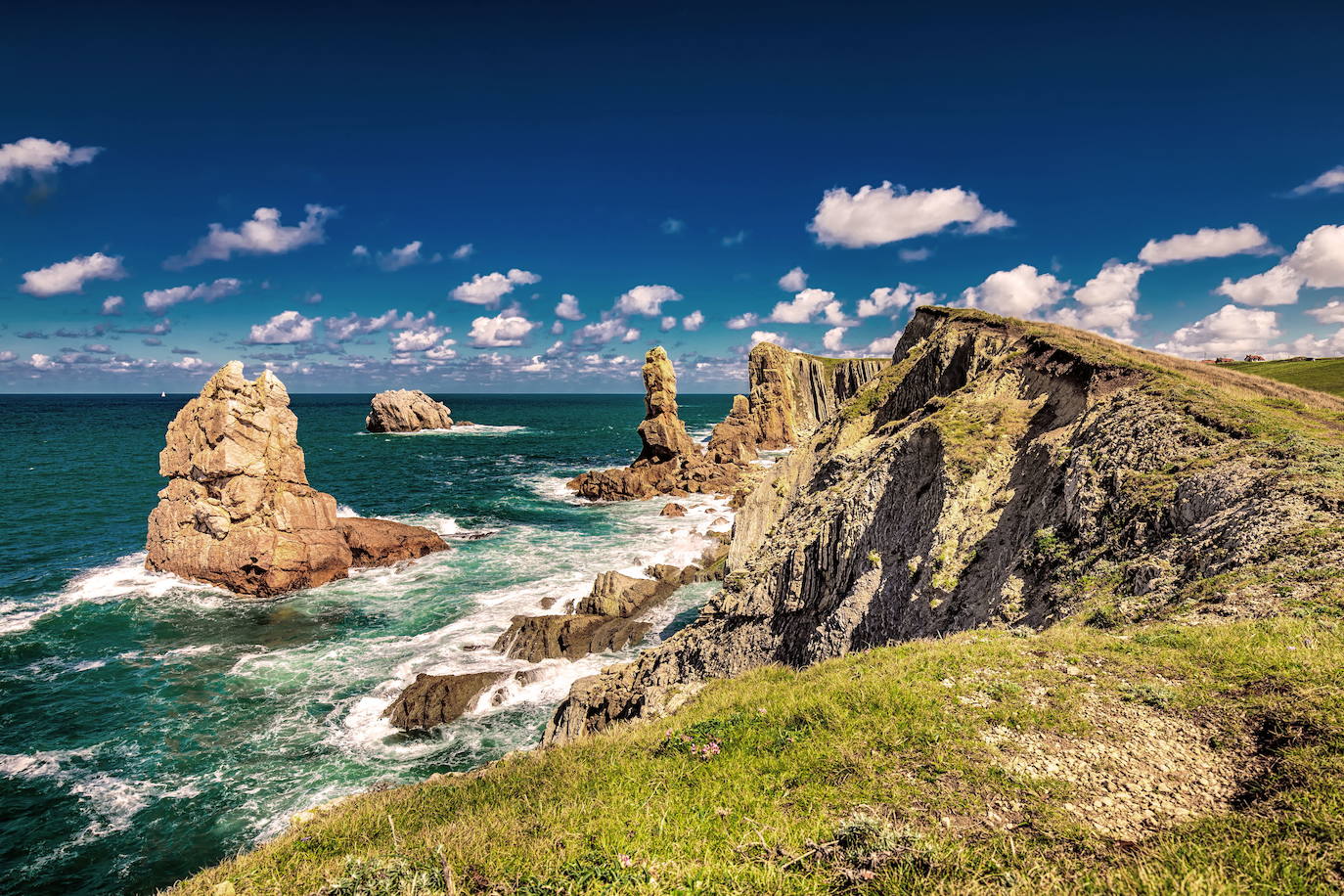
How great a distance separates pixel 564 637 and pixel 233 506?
90.5 ft

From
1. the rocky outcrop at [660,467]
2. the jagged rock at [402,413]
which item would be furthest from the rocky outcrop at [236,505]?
the jagged rock at [402,413]

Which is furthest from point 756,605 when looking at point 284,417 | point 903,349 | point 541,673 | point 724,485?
point 724,485

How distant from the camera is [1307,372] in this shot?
38.9 meters

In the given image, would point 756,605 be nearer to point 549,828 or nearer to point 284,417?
point 549,828

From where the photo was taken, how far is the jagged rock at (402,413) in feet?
500

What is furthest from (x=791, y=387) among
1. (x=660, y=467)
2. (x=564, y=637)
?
(x=564, y=637)

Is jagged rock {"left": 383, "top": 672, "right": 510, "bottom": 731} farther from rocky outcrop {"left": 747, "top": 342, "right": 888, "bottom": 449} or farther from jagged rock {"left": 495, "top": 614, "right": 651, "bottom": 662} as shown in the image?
rocky outcrop {"left": 747, "top": 342, "right": 888, "bottom": 449}

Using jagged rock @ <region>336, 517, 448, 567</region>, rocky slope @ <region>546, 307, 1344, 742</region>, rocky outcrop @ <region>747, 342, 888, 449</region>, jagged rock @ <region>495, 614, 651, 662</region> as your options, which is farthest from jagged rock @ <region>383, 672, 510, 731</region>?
rocky outcrop @ <region>747, 342, 888, 449</region>

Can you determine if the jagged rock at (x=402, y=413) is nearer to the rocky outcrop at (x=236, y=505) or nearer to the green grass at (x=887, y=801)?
the rocky outcrop at (x=236, y=505)

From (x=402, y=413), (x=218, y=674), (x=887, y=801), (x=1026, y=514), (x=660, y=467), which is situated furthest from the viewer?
(x=402, y=413)

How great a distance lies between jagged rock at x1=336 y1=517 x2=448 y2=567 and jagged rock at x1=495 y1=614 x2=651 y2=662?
62.4 feet

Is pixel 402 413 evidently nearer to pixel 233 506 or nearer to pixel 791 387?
pixel 791 387

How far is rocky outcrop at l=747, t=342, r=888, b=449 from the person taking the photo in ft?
376

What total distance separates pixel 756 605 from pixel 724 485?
5276 centimetres
